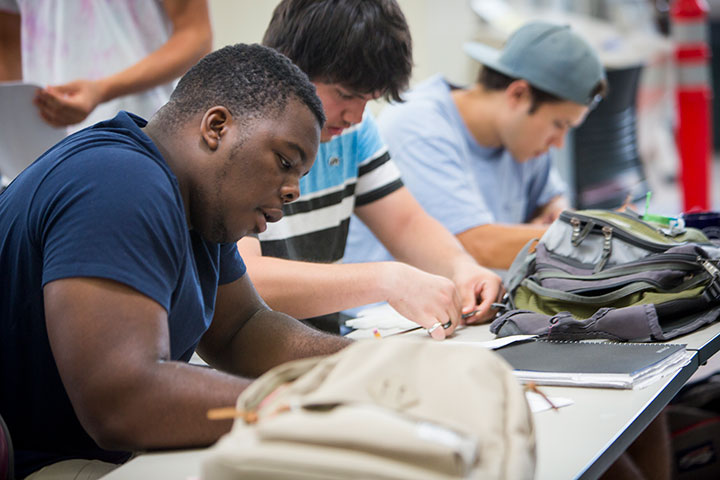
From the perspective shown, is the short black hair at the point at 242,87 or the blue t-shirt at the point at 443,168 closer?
the short black hair at the point at 242,87

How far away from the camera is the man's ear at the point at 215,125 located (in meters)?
1.10

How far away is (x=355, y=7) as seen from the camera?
169 cm

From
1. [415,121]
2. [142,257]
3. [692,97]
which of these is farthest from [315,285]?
[692,97]

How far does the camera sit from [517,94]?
8.42ft

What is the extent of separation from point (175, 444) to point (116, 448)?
0.07 meters

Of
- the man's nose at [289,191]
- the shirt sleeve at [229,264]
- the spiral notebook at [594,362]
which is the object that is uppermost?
the man's nose at [289,191]

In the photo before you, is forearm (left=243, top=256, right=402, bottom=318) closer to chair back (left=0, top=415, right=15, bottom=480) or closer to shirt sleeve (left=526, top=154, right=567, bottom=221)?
chair back (left=0, top=415, right=15, bottom=480)

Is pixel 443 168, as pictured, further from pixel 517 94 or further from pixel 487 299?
pixel 487 299

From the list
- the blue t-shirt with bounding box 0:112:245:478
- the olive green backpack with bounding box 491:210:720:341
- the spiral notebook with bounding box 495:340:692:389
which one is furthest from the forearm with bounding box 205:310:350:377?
the olive green backpack with bounding box 491:210:720:341

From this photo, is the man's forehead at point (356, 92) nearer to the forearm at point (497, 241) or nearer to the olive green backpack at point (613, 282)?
the olive green backpack at point (613, 282)

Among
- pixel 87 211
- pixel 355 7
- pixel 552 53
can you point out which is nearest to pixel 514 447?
pixel 87 211

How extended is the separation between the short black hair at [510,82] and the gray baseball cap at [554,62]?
0.07 feet

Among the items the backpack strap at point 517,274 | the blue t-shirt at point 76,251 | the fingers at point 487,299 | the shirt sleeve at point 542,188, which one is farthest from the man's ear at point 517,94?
the blue t-shirt at point 76,251

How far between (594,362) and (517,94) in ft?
4.74
